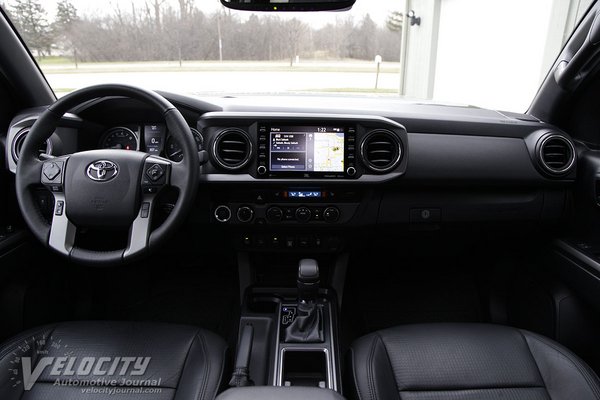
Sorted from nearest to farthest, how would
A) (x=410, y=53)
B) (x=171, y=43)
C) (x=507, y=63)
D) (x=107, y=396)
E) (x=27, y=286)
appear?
(x=107, y=396), (x=27, y=286), (x=171, y=43), (x=410, y=53), (x=507, y=63)

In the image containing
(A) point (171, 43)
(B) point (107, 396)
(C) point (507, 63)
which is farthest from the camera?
(C) point (507, 63)

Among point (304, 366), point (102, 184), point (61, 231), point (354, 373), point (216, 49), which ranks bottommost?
point (304, 366)

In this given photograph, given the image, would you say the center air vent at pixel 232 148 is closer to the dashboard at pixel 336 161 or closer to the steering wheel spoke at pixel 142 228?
the dashboard at pixel 336 161

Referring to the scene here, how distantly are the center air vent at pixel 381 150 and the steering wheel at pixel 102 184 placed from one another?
710mm

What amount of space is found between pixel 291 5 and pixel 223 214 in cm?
90

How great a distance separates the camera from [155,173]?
1.53m

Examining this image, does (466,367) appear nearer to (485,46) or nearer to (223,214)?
(223,214)

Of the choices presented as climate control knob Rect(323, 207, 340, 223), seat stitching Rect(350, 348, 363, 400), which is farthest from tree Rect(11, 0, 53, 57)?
seat stitching Rect(350, 348, 363, 400)

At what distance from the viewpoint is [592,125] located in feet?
6.50

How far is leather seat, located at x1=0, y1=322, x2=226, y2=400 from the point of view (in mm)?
1390

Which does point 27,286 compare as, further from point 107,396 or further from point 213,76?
point 213,76

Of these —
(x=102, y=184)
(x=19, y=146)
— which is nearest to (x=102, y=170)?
(x=102, y=184)

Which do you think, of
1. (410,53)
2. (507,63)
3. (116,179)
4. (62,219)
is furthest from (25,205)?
(507,63)

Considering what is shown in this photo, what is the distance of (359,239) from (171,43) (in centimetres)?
129
